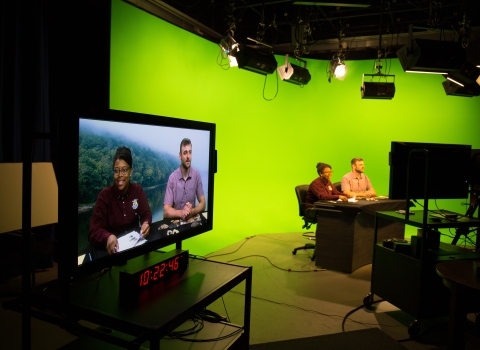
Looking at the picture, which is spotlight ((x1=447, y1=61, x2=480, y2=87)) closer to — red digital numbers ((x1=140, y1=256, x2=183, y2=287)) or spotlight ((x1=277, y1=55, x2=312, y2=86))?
spotlight ((x1=277, y1=55, x2=312, y2=86))

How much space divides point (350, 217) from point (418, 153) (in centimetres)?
136

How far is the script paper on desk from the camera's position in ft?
4.99

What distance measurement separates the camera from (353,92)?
653 cm

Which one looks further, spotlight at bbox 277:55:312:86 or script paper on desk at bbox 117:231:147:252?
spotlight at bbox 277:55:312:86

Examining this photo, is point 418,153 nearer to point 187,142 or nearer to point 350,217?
point 350,217

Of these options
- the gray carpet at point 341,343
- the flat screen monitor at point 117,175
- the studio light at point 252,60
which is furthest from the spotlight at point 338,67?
the flat screen monitor at point 117,175

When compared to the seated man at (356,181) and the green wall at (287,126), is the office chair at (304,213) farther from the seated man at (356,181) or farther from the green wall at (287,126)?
the green wall at (287,126)

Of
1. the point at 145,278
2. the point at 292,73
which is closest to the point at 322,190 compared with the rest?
the point at 292,73

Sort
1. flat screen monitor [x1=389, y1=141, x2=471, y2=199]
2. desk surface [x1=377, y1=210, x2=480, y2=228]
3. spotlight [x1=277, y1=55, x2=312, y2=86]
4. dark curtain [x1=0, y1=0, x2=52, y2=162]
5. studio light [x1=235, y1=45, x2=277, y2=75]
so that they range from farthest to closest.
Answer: spotlight [x1=277, y1=55, x2=312, y2=86]
studio light [x1=235, y1=45, x2=277, y2=75]
dark curtain [x1=0, y1=0, x2=52, y2=162]
flat screen monitor [x1=389, y1=141, x2=471, y2=199]
desk surface [x1=377, y1=210, x2=480, y2=228]

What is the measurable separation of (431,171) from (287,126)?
3567 mm

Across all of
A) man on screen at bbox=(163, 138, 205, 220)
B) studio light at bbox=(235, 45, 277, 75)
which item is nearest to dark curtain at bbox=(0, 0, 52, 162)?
studio light at bbox=(235, 45, 277, 75)

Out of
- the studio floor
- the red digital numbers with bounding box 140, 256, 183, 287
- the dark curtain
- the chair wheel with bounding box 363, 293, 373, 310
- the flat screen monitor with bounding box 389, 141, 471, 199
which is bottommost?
the studio floor

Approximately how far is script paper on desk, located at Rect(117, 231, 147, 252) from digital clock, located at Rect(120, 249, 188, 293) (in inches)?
3.4

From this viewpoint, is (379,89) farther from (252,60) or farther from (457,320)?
(457,320)
